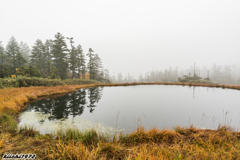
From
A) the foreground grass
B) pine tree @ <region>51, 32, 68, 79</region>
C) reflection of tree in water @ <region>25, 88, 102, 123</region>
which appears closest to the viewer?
the foreground grass

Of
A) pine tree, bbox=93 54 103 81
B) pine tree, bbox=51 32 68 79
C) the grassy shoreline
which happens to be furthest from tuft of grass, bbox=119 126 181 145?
pine tree, bbox=93 54 103 81

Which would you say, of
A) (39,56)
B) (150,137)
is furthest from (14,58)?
(150,137)

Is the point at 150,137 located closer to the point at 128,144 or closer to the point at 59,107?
the point at 128,144

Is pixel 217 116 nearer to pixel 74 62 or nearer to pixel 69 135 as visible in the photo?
pixel 69 135

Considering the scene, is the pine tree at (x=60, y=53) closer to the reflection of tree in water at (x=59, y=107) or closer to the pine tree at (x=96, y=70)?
the pine tree at (x=96, y=70)

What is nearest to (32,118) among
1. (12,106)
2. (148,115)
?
(12,106)

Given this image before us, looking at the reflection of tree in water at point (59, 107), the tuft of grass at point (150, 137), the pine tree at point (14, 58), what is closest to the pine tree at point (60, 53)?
the pine tree at point (14, 58)

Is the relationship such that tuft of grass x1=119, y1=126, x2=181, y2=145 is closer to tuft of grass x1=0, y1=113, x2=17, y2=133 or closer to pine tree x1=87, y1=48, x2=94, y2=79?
tuft of grass x1=0, y1=113, x2=17, y2=133

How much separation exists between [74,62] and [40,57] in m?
18.0

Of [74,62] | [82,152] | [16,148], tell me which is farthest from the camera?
[74,62]

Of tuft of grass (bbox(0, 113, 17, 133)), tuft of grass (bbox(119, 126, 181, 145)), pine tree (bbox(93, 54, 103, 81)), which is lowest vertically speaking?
tuft of grass (bbox(119, 126, 181, 145))

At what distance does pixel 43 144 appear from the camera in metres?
3.26

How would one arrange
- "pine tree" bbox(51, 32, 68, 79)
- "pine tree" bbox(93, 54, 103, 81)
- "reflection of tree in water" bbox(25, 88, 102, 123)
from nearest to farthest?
"reflection of tree in water" bbox(25, 88, 102, 123)
"pine tree" bbox(51, 32, 68, 79)
"pine tree" bbox(93, 54, 103, 81)

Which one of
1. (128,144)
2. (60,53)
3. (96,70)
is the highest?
(60,53)
